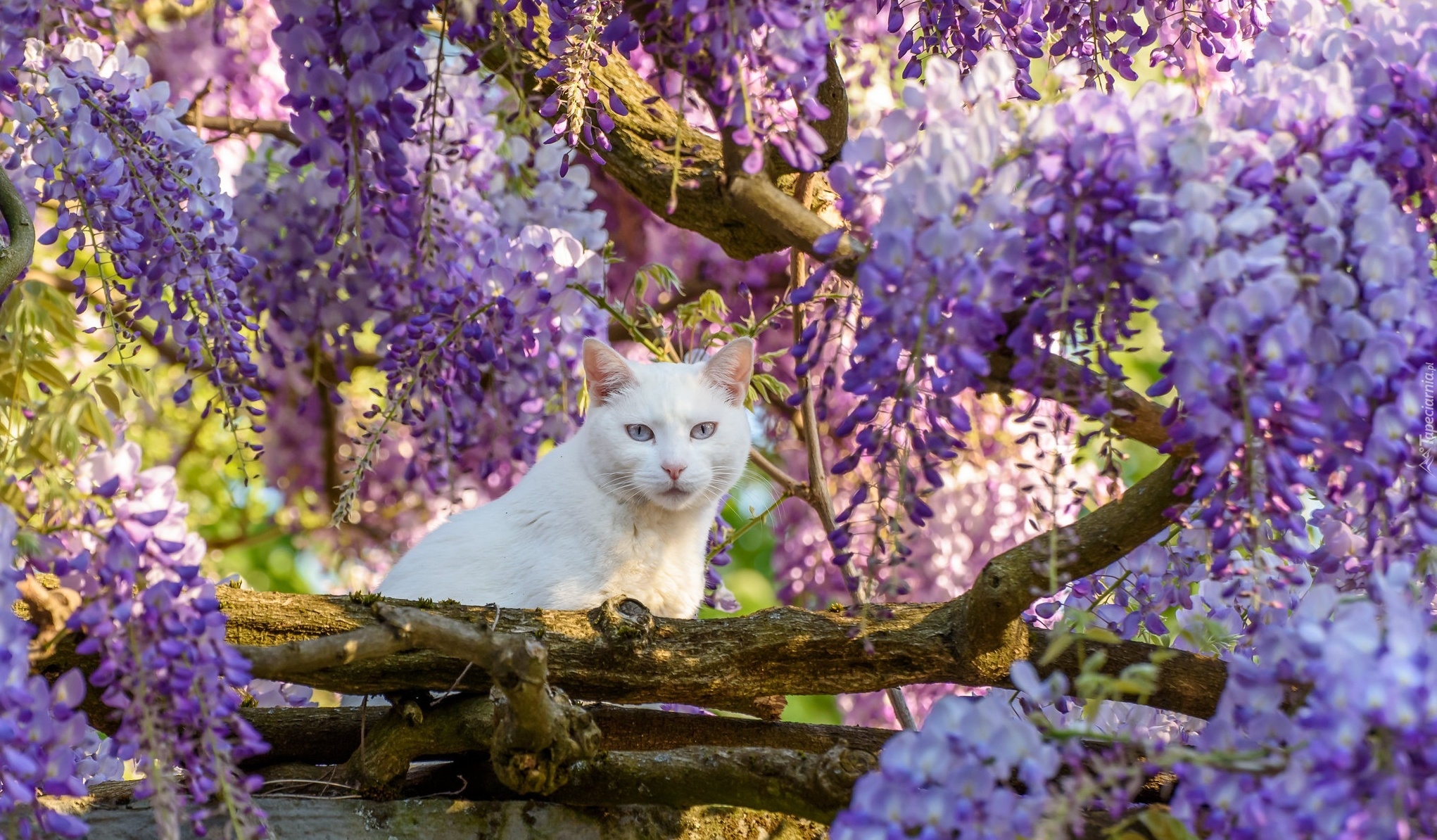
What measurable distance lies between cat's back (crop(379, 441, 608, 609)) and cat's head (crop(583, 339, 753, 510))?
9 cm

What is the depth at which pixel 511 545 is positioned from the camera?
2.54m

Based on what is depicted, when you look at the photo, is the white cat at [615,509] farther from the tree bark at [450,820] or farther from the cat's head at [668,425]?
the tree bark at [450,820]

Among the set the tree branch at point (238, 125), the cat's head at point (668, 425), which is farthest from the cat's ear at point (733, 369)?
the tree branch at point (238, 125)

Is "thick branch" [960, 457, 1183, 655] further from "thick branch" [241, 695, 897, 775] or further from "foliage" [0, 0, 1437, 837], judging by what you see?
"thick branch" [241, 695, 897, 775]

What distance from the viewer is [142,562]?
139 cm

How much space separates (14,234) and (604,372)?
3.88ft

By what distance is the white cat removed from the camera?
247cm

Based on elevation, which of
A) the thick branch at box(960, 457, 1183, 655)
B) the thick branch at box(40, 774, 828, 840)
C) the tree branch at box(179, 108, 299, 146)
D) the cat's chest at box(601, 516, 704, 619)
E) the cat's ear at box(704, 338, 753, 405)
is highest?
the tree branch at box(179, 108, 299, 146)

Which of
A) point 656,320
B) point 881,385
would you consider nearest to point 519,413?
point 656,320

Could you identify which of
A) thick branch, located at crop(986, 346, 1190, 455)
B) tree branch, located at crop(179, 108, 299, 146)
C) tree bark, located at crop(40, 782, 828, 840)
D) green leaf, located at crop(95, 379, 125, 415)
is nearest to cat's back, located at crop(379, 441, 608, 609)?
tree bark, located at crop(40, 782, 828, 840)

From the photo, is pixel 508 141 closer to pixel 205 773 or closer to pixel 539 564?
pixel 539 564

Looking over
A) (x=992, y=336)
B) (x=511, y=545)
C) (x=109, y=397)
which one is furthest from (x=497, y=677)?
(x=511, y=545)

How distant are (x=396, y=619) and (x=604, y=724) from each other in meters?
0.75

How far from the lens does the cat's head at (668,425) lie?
260cm
